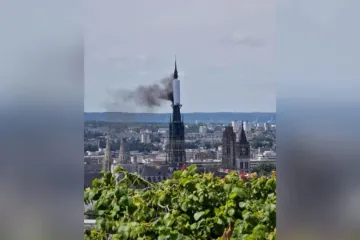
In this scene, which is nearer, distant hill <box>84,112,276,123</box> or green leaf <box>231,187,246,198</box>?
distant hill <box>84,112,276,123</box>

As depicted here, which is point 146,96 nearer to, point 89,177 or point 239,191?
point 89,177

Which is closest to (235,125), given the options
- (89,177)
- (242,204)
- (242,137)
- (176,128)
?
(242,137)

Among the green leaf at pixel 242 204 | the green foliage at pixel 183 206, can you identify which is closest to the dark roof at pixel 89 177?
the green foliage at pixel 183 206

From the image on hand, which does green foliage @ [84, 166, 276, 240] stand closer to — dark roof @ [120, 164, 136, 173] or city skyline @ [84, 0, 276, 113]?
dark roof @ [120, 164, 136, 173]

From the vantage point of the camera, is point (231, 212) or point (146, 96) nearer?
point (146, 96)

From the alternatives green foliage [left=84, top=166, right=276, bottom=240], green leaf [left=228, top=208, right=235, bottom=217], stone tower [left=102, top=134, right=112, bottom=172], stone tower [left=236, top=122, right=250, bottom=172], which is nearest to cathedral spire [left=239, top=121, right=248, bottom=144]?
stone tower [left=236, top=122, right=250, bottom=172]
